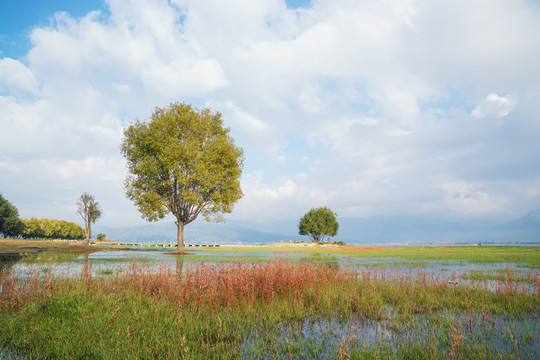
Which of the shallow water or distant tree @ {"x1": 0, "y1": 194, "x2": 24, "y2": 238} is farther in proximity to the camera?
distant tree @ {"x1": 0, "y1": 194, "x2": 24, "y2": 238}

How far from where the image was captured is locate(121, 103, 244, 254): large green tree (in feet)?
124

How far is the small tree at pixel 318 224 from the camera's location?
117006 mm

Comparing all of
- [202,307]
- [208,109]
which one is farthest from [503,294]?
[208,109]

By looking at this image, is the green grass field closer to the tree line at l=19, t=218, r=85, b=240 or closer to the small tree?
the small tree

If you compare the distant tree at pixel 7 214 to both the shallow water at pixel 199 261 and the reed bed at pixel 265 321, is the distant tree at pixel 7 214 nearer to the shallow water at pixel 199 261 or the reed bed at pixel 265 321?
the shallow water at pixel 199 261

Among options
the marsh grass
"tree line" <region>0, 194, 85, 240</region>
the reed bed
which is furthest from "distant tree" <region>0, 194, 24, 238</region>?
the reed bed

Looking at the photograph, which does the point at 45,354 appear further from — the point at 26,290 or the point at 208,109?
the point at 208,109

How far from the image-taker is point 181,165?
3972 centimetres

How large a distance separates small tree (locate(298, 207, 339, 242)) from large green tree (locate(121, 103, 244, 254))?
80.6 meters

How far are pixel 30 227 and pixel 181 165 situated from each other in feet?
447

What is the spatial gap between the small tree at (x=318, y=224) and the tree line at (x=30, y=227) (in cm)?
10531

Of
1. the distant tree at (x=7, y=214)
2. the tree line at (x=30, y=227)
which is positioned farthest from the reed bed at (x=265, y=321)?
the tree line at (x=30, y=227)

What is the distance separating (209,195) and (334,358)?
36.8 m

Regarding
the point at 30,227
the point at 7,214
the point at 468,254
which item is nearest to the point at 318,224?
the point at 468,254
